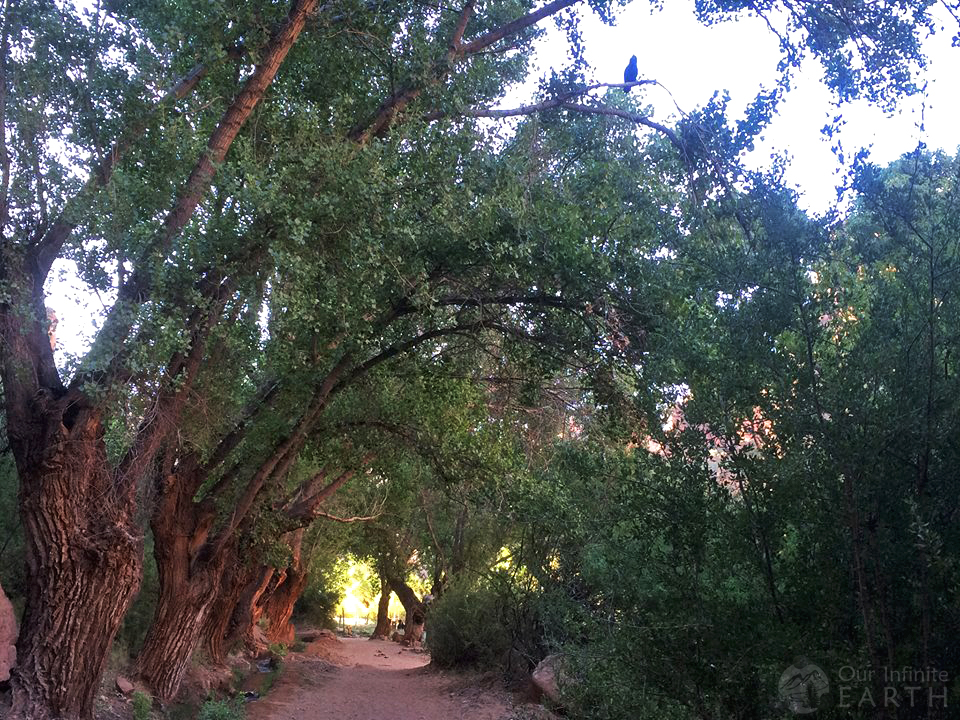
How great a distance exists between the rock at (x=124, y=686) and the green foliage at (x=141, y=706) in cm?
13

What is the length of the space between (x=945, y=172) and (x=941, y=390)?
1481 millimetres

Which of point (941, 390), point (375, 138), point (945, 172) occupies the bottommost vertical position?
point (941, 390)

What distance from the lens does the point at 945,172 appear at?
5273 millimetres

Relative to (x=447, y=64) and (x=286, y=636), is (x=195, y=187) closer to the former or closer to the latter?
(x=447, y=64)

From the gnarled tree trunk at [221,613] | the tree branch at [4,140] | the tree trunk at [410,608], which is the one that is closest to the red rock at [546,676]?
the gnarled tree trunk at [221,613]

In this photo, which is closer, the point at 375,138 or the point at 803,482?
the point at 803,482

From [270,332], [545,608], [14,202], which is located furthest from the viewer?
[545,608]

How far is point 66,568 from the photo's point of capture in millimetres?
7945

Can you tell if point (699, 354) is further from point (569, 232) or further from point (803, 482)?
point (569, 232)

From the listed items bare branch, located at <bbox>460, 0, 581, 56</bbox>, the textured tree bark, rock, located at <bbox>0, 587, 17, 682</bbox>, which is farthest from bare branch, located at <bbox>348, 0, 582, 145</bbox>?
rock, located at <bbox>0, 587, 17, 682</bbox>

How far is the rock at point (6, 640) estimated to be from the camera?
8.23 metres

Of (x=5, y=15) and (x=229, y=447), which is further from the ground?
(x=5, y=15)

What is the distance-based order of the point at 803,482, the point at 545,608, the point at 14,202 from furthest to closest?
the point at 545,608 → the point at 14,202 → the point at 803,482

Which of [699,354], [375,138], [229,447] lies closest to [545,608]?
[229,447]
